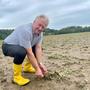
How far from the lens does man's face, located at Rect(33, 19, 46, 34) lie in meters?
6.84

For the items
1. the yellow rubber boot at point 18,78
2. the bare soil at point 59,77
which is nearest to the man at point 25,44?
the yellow rubber boot at point 18,78

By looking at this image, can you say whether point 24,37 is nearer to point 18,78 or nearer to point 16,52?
point 16,52

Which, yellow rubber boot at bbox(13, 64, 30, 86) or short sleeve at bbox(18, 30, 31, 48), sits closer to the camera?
short sleeve at bbox(18, 30, 31, 48)

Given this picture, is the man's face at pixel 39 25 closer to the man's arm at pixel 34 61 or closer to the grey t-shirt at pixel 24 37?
the grey t-shirt at pixel 24 37

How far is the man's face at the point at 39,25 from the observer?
6.84 m

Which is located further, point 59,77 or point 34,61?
point 59,77

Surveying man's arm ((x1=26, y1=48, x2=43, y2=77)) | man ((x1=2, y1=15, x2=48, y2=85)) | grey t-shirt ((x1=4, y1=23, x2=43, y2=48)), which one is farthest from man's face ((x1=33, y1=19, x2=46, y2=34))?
man's arm ((x1=26, y1=48, x2=43, y2=77))

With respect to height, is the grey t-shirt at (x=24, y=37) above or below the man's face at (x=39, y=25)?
below

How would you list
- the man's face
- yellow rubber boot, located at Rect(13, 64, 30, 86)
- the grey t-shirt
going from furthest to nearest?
yellow rubber boot, located at Rect(13, 64, 30, 86) < the grey t-shirt < the man's face

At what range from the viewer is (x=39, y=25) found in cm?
689

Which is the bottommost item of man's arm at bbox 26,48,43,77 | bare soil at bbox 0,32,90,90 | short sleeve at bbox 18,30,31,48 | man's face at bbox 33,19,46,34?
bare soil at bbox 0,32,90,90

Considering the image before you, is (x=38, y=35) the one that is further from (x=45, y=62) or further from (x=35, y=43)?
(x=45, y=62)

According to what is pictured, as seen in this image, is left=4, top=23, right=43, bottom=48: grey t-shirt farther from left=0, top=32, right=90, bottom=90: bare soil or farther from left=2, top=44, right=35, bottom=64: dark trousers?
left=0, top=32, right=90, bottom=90: bare soil

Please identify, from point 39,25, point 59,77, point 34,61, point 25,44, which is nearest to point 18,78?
point 34,61
